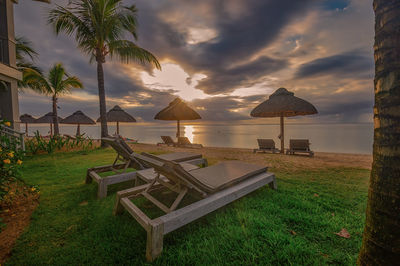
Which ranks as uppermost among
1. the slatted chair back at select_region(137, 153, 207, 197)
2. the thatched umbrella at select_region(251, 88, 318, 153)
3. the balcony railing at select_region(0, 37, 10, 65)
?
the balcony railing at select_region(0, 37, 10, 65)

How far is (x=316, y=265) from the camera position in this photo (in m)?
1.51

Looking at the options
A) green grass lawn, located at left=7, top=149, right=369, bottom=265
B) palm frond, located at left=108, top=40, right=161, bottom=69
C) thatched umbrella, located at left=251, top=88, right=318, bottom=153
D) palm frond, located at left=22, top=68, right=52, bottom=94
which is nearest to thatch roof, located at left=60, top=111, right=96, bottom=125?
palm frond, located at left=22, top=68, right=52, bottom=94

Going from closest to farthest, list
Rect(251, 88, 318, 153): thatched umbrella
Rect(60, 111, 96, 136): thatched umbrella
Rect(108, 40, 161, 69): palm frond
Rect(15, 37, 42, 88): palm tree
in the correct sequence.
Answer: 1. Rect(251, 88, 318, 153): thatched umbrella
2. Rect(108, 40, 161, 69): palm frond
3. Rect(15, 37, 42, 88): palm tree
4. Rect(60, 111, 96, 136): thatched umbrella

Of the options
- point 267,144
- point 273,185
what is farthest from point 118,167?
point 267,144

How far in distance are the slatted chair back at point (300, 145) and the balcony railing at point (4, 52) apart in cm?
1512

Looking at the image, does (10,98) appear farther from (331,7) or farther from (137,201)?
(331,7)

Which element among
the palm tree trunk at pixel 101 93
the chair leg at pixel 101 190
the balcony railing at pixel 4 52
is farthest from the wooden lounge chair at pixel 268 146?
the balcony railing at pixel 4 52

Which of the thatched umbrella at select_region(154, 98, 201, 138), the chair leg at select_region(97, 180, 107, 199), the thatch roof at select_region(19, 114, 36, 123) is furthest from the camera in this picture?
the thatch roof at select_region(19, 114, 36, 123)

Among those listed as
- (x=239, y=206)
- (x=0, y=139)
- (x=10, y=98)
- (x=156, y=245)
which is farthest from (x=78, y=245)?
(x=10, y=98)

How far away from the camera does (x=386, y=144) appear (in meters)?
0.97

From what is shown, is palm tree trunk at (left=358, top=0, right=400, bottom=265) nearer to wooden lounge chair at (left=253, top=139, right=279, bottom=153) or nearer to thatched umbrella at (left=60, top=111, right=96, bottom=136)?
wooden lounge chair at (left=253, top=139, right=279, bottom=153)

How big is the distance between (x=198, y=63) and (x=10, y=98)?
12.3 meters

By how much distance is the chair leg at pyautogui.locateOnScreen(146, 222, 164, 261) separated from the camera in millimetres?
1530

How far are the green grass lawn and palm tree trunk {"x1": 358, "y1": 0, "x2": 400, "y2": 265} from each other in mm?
826
